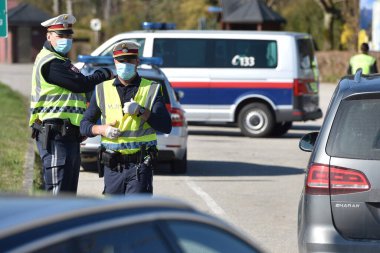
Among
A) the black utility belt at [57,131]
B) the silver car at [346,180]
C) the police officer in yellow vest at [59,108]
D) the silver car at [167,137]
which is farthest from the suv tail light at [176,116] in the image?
the silver car at [346,180]

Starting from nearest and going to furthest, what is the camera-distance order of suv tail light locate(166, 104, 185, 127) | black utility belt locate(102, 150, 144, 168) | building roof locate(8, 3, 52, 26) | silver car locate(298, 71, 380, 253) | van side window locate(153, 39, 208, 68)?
silver car locate(298, 71, 380, 253) → black utility belt locate(102, 150, 144, 168) → suv tail light locate(166, 104, 185, 127) → van side window locate(153, 39, 208, 68) → building roof locate(8, 3, 52, 26)

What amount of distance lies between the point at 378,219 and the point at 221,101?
14173mm

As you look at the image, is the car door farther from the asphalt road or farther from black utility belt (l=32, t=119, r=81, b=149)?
the asphalt road

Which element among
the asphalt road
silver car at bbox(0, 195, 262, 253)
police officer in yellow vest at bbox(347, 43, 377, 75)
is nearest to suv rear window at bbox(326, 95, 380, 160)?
the asphalt road

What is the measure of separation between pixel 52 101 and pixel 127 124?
3.05 ft

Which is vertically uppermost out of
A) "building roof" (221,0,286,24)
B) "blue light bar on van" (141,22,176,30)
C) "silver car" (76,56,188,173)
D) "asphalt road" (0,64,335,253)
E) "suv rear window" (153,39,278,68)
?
"building roof" (221,0,286,24)

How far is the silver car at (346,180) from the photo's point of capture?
19.9 ft

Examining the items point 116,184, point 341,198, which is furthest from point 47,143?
point 341,198

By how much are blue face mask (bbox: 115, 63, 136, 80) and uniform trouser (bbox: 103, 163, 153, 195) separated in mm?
630

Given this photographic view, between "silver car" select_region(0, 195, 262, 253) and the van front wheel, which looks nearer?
"silver car" select_region(0, 195, 262, 253)

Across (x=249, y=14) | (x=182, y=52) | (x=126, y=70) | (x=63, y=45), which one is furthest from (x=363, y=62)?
(x=249, y=14)

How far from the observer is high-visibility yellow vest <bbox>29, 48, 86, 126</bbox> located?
773cm

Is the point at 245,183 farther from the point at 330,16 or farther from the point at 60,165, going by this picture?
the point at 330,16

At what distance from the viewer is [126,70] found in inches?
280
